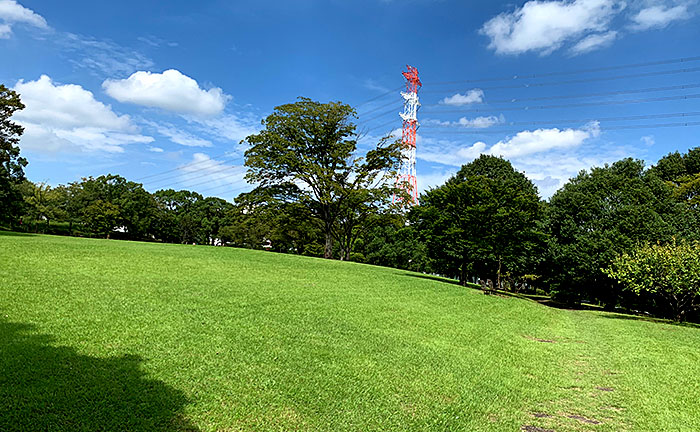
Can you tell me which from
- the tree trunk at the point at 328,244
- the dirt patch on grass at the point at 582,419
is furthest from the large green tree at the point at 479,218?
the dirt patch on grass at the point at 582,419

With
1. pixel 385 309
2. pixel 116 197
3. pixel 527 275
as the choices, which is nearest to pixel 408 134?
pixel 527 275

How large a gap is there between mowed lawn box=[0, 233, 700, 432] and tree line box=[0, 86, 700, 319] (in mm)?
12147

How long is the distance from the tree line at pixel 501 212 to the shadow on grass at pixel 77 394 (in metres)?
22.7

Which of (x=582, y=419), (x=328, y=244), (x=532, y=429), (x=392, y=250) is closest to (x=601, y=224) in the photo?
(x=328, y=244)

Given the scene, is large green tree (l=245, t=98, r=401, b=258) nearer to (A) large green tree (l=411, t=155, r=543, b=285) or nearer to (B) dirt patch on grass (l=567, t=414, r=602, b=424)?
(A) large green tree (l=411, t=155, r=543, b=285)

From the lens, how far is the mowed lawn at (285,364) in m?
5.32

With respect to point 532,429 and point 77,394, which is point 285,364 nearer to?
point 77,394

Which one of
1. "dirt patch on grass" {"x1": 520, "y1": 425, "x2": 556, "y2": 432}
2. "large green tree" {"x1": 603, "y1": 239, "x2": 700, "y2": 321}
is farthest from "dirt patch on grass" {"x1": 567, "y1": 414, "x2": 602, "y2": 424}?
"large green tree" {"x1": 603, "y1": 239, "x2": 700, "y2": 321}

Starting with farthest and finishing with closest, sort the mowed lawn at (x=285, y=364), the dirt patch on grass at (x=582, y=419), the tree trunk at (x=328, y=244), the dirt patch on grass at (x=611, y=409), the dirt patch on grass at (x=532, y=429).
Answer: the tree trunk at (x=328, y=244) < the dirt patch on grass at (x=611, y=409) < the dirt patch on grass at (x=582, y=419) < the dirt patch on grass at (x=532, y=429) < the mowed lawn at (x=285, y=364)

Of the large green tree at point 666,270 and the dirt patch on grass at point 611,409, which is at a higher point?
the large green tree at point 666,270

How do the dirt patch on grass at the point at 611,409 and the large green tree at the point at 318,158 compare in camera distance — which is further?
the large green tree at the point at 318,158

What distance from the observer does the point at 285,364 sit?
7.45 metres

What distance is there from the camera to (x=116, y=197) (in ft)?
230

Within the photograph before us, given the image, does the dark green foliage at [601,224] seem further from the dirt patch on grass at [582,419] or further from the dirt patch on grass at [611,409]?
the dirt patch on grass at [582,419]
